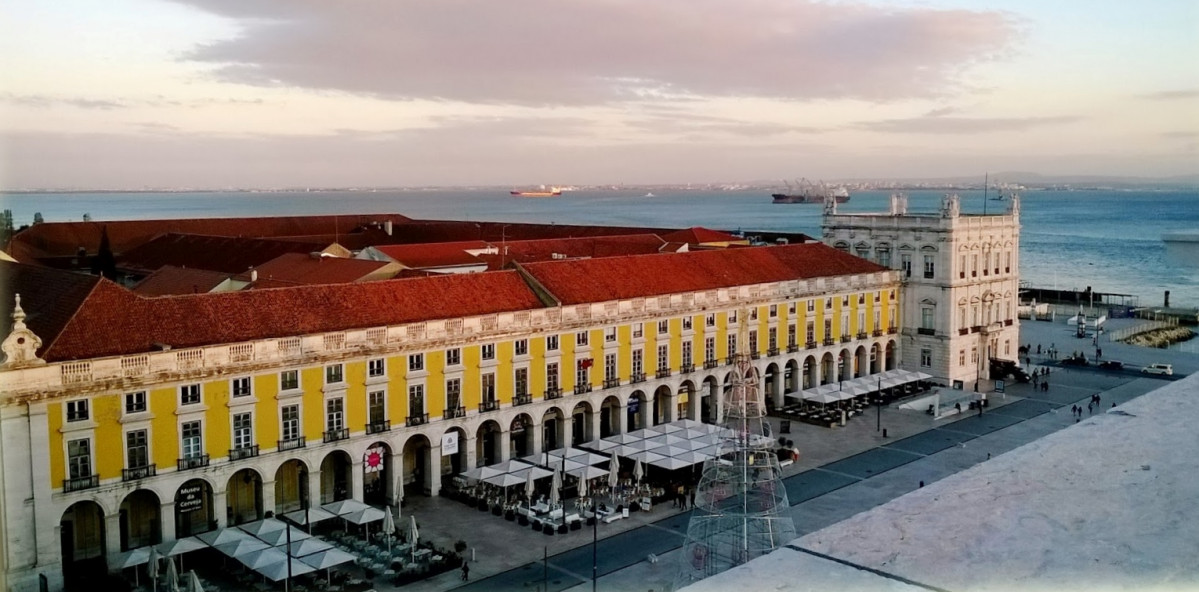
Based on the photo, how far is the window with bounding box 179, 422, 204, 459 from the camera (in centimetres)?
3425

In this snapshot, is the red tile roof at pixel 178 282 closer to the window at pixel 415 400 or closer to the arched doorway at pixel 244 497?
the window at pixel 415 400

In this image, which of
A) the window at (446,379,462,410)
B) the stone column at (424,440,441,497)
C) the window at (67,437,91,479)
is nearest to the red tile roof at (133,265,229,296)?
the window at (446,379,462,410)

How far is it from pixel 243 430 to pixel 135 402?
12.2 feet

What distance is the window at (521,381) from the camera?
43797mm

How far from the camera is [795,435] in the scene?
51.0 meters

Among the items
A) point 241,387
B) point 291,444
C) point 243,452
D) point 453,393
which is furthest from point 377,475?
point 241,387

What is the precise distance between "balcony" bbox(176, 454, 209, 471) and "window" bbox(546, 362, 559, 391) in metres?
14.7

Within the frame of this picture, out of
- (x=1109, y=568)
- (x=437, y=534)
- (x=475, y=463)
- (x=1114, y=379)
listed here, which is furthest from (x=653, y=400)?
(x=1109, y=568)

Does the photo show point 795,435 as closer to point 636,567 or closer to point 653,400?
point 653,400

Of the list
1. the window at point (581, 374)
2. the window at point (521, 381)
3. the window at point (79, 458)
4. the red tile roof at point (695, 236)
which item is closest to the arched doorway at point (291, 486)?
the window at point (79, 458)

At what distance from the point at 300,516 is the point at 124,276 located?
37.2 m

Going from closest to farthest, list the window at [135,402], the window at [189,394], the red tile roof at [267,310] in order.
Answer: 1. the window at [135,402]
2. the red tile roof at [267,310]
3. the window at [189,394]

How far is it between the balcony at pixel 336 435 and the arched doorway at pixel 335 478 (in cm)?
100

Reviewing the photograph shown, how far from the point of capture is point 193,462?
34312 millimetres
